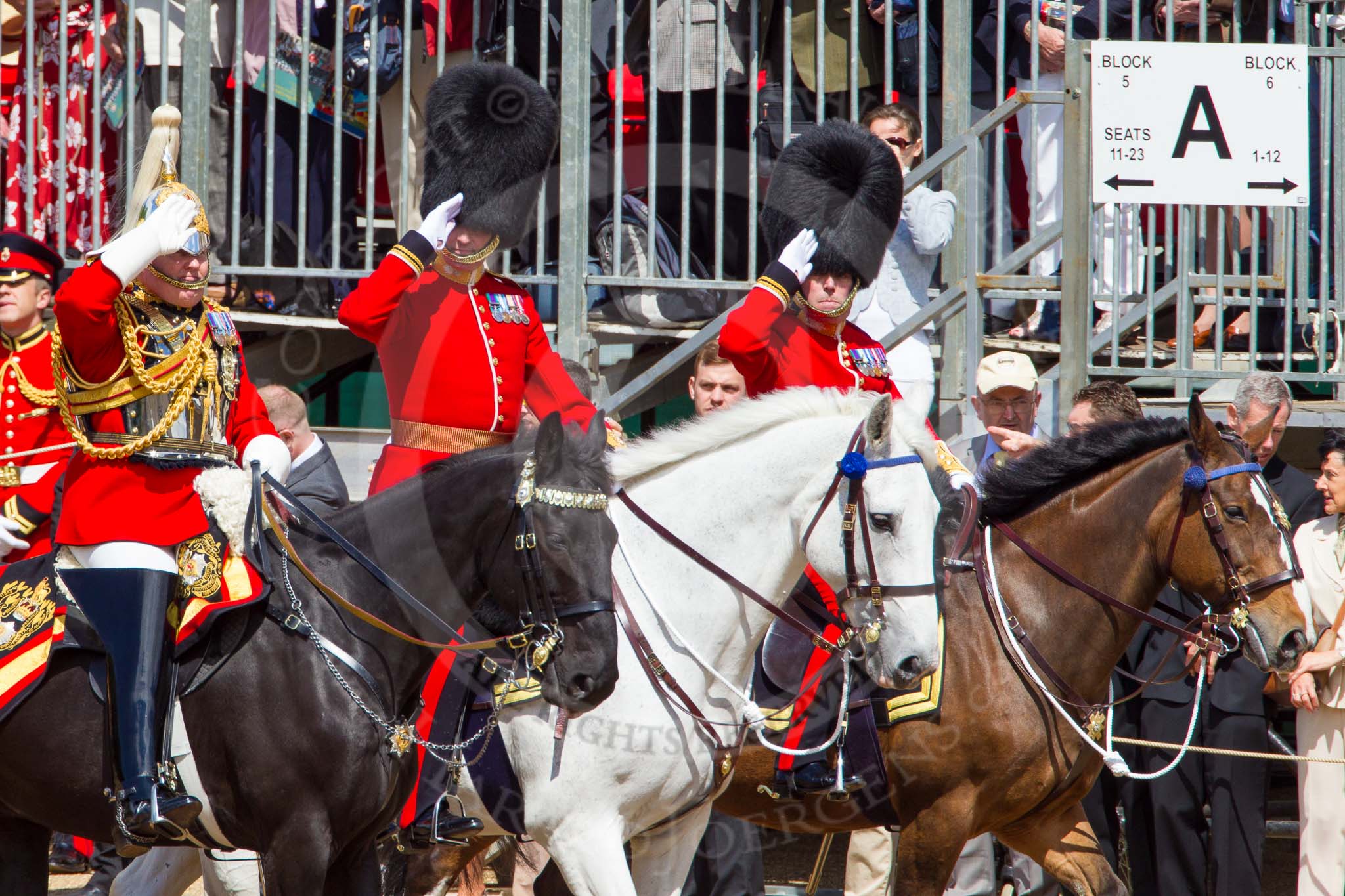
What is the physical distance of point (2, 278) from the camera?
5199 millimetres

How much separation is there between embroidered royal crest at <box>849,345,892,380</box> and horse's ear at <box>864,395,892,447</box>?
1.01 m

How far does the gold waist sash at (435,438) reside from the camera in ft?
16.8

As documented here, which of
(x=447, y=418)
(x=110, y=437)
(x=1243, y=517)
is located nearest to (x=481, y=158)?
(x=447, y=418)

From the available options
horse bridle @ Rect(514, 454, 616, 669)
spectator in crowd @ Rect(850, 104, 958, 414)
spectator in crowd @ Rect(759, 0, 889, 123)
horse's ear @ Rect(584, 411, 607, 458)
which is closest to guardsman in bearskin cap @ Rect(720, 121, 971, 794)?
spectator in crowd @ Rect(850, 104, 958, 414)

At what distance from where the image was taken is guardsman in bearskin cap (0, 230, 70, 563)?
4.98 meters

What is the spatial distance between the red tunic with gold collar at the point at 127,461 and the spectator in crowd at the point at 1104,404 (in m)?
3.01

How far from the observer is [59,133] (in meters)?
7.17

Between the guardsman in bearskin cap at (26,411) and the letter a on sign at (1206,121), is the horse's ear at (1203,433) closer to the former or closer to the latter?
the letter a on sign at (1206,121)

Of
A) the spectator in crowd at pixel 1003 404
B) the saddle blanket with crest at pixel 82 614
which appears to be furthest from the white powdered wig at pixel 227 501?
the spectator in crowd at pixel 1003 404

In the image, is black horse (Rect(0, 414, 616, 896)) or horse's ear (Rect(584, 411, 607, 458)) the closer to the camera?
black horse (Rect(0, 414, 616, 896))

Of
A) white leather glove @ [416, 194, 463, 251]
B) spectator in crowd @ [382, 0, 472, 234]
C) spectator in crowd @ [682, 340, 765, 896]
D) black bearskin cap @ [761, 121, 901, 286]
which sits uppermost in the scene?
spectator in crowd @ [382, 0, 472, 234]

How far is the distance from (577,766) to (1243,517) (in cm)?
201

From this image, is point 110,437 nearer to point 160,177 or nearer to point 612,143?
point 160,177

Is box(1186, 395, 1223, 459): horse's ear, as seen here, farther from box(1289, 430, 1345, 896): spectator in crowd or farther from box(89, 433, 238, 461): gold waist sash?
box(89, 433, 238, 461): gold waist sash
